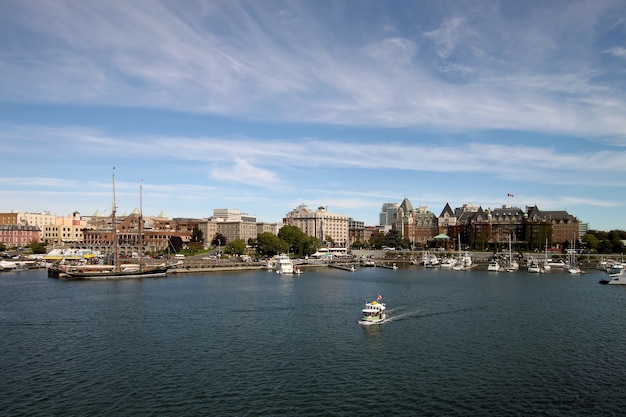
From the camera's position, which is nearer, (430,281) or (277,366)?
(277,366)

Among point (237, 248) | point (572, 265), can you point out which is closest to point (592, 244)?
point (572, 265)

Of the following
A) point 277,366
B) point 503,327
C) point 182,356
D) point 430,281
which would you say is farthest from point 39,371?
point 430,281

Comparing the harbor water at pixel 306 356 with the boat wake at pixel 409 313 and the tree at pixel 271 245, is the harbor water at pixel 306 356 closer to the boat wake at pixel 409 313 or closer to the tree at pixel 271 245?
the boat wake at pixel 409 313

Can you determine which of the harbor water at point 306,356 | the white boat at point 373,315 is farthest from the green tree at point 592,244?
the white boat at point 373,315

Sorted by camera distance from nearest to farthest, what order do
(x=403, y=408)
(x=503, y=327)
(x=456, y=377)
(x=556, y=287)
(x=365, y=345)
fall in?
(x=403, y=408) < (x=456, y=377) < (x=365, y=345) < (x=503, y=327) < (x=556, y=287)

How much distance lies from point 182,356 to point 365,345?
49.0 ft

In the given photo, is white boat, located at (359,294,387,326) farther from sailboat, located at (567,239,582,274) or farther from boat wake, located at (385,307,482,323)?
sailboat, located at (567,239,582,274)

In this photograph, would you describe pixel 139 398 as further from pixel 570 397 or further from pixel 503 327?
pixel 503 327

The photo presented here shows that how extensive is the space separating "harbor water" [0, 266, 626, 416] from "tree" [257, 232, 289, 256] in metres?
90.3

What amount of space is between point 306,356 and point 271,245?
123505 millimetres

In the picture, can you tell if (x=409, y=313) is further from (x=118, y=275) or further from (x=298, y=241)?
(x=298, y=241)

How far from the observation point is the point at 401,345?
44.1 meters

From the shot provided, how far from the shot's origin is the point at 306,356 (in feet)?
132

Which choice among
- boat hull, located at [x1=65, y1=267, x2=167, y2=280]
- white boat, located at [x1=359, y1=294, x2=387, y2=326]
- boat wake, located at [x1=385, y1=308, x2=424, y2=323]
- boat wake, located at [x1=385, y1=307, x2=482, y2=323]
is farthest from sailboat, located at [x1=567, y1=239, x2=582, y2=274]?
boat hull, located at [x1=65, y1=267, x2=167, y2=280]
